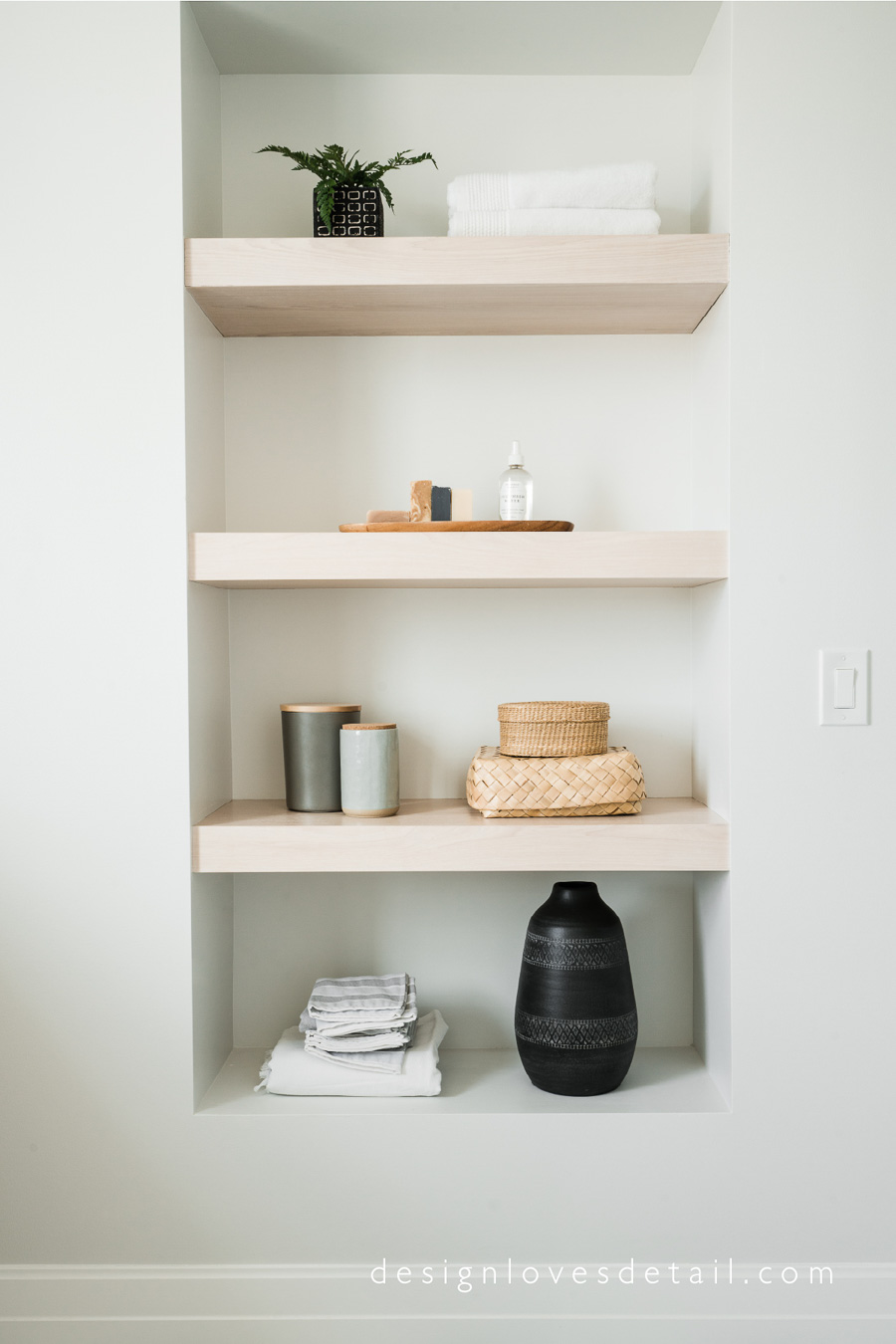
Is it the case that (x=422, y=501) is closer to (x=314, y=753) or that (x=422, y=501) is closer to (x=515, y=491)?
(x=515, y=491)

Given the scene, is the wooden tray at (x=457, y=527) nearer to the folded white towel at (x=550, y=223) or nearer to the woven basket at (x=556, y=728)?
the woven basket at (x=556, y=728)

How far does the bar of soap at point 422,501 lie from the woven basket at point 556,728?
36 centimetres

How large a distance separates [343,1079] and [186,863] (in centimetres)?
45

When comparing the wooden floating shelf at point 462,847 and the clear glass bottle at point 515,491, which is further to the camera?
the clear glass bottle at point 515,491

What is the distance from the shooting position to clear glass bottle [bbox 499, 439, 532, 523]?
164 cm

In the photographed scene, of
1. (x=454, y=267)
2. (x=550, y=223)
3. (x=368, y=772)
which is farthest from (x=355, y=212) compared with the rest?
(x=368, y=772)

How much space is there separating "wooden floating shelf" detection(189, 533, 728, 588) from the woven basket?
9.6 inches

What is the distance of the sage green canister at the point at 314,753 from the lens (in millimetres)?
1663

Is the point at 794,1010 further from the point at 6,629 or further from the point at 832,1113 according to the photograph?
the point at 6,629

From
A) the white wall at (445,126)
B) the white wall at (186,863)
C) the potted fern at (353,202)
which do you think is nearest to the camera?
the white wall at (186,863)

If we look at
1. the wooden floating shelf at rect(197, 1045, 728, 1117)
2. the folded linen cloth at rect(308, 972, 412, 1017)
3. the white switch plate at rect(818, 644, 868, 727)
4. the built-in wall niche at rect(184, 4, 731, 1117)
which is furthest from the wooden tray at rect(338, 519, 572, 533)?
the wooden floating shelf at rect(197, 1045, 728, 1117)

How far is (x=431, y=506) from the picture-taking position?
1608mm

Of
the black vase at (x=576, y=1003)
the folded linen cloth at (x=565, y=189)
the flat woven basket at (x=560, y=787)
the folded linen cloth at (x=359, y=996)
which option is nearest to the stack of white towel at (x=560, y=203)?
the folded linen cloth at (x=565, y=189)

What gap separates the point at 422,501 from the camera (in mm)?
1604
